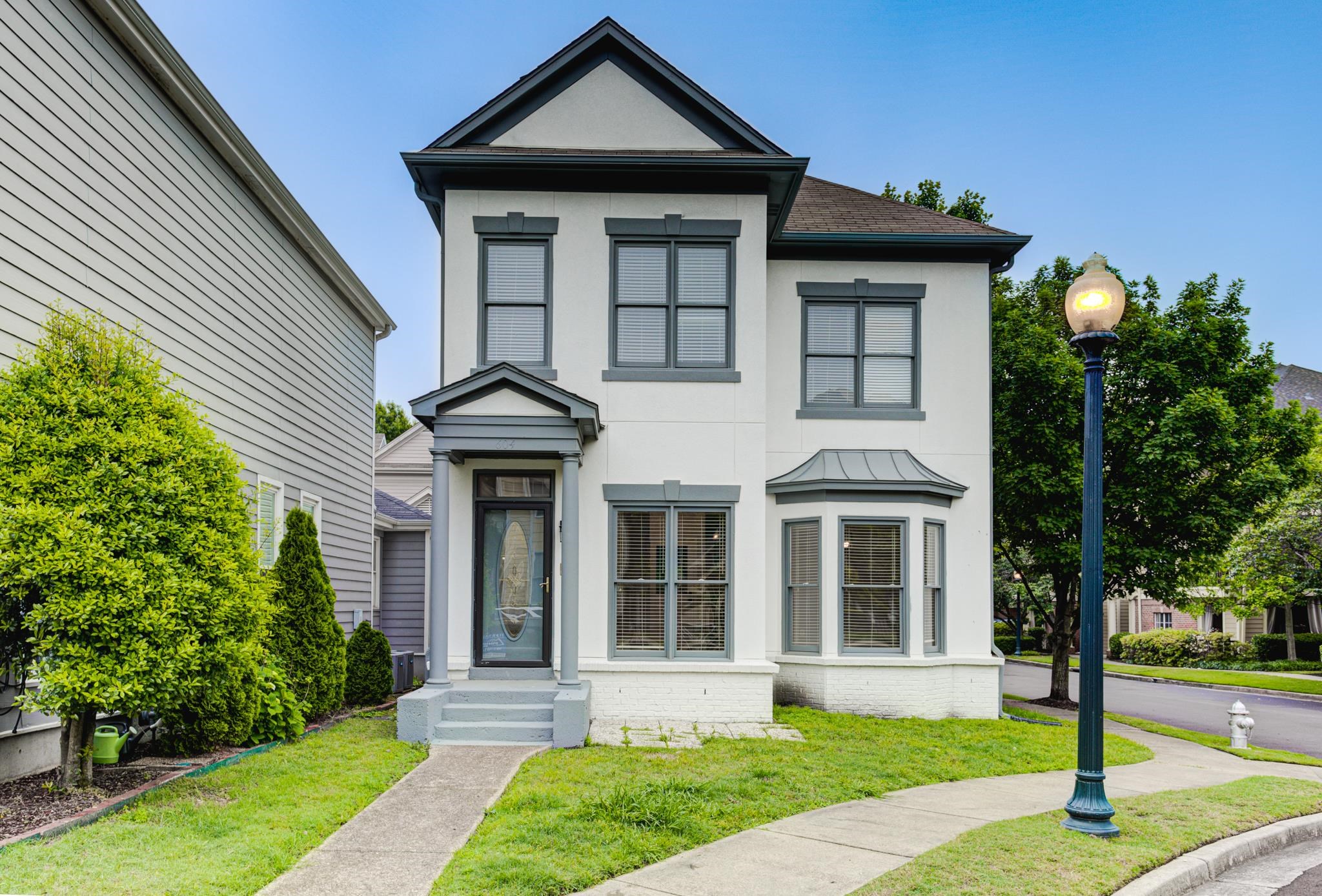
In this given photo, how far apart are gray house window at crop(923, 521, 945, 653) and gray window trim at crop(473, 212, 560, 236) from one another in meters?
6.18

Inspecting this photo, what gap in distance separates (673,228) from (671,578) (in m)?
4.33

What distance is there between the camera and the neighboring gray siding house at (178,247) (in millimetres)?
7566

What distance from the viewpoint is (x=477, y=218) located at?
11.7 metres

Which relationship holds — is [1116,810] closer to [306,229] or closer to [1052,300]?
[1052,300]

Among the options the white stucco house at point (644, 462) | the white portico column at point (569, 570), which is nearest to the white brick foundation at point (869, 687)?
the white stucco house at point (644, 462)

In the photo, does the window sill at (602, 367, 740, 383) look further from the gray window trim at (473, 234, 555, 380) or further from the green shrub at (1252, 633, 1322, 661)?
the green shrub at (1252, 633, 1322, 661)

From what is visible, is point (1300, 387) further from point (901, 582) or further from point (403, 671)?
point (403, 671)

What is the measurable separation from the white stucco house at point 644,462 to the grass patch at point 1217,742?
2.84 meters

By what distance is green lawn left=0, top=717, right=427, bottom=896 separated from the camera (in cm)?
513

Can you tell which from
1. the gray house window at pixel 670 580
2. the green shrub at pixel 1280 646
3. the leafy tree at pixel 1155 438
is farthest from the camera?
the green shrub at pixel 1280 646

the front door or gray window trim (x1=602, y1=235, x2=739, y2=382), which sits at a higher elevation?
gray window trim (x1=602, y1=235, x2=739, y2=382)

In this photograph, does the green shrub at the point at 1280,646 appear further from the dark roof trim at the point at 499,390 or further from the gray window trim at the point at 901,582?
the dark roof trim at the point at 499,390

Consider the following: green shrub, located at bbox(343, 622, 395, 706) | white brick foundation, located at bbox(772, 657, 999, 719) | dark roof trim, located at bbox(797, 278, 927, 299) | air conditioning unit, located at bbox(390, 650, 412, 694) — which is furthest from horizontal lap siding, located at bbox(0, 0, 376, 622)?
white brick foundation, located at bbox(772, 657, 999, 719)

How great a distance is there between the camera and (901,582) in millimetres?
12320
